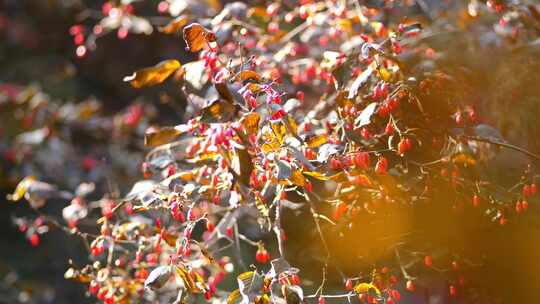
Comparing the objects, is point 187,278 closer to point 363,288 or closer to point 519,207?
point 363,288

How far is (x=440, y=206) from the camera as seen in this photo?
2.29 m

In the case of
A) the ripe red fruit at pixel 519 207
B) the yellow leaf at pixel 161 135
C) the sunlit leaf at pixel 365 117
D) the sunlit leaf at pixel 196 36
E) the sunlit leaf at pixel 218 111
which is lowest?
the ripe red fruit at pixel 519 207

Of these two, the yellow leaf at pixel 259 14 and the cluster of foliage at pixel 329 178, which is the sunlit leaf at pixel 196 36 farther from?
the yellow leaf at pixel 259 14

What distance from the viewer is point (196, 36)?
2.01m

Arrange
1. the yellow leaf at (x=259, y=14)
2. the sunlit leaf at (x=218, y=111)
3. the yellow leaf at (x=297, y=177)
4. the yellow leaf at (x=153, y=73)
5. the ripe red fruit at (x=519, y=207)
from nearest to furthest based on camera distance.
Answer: the sunlit leaf at (x=218, y=111), the yellow leaf at (x=297, y=177), the ripe red fruit at (x=519, y=207), the yellow leaf at (x=153, y=73), the yellow leaf at (x=259, y=14)

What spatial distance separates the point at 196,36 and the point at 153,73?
1.07 ft

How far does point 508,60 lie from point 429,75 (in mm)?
601

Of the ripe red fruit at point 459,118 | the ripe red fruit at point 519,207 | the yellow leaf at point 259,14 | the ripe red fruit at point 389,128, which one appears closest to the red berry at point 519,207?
the ripe red fruit at point 519,207

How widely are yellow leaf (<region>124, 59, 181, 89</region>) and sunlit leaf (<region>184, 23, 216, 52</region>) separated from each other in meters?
0.23

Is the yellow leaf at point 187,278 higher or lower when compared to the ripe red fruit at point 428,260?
higher

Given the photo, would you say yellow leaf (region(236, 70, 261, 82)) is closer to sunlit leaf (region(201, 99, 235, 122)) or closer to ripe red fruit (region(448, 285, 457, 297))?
sunlit leaf (region(201, 99, 235, 122))

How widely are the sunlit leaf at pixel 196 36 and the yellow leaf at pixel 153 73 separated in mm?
234

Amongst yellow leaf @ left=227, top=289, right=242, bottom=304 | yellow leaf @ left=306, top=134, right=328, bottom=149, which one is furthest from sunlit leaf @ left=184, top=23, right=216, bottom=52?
yellow leaf @ left=227, top=289, right=242, bottom=304

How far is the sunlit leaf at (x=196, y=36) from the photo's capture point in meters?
1.96
